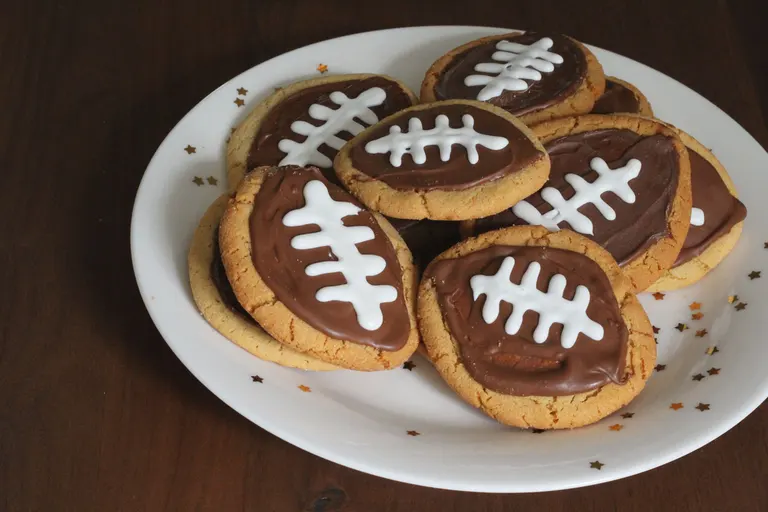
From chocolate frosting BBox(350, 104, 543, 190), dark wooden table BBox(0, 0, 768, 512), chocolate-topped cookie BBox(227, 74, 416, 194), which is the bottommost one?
dark wooden table BBox(0, 0, 768, 512)

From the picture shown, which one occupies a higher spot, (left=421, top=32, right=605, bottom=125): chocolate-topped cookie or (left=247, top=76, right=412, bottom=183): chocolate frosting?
(left=421, top=32, right=605, bottom=125): chocolate-topped cookie

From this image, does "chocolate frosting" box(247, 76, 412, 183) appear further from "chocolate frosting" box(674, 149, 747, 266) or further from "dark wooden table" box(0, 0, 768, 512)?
"chocolate frosting" box(674, 149, 747, 266)

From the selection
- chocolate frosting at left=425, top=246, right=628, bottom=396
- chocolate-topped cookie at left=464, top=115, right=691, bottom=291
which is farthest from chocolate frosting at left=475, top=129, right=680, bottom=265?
chocolate frosting at left=425, top=246, right=628, bottom=396

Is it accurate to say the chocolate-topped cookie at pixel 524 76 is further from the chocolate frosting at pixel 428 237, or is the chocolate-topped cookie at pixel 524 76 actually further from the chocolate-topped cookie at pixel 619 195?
the chocolate frosting at pixel 428 237

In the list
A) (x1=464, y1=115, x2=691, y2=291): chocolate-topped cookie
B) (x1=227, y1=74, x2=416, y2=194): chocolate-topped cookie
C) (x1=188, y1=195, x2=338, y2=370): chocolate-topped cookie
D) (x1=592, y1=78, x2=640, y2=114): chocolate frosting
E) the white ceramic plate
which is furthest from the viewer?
(x1=592, y1=78, x2=640, y2=114): chocolate frosting

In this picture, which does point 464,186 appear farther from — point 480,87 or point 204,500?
point 204,500

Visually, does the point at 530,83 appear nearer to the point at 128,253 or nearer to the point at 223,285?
the point at 223,285
